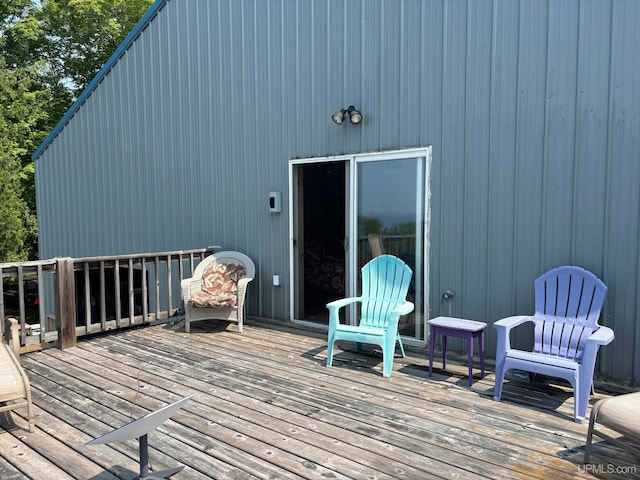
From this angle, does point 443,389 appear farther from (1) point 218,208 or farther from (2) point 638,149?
(1) point 218,208

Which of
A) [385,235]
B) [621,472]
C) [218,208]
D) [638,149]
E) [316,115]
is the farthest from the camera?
[218,208]

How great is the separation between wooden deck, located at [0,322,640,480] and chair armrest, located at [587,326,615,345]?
1.59 feet

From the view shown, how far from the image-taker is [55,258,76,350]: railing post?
4184mm

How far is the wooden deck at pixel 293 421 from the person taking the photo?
2.20 m

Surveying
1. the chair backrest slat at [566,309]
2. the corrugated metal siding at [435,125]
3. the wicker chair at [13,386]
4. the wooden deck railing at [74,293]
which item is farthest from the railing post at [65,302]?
the chair backrest slat at [566,309]

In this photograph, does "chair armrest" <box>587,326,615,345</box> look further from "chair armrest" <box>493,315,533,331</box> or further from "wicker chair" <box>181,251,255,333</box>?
"wicker chair" <box>181,251,255,333</box>

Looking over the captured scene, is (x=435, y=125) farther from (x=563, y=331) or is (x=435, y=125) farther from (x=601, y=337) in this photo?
(x=601, y=337)

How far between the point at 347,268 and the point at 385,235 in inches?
21.8

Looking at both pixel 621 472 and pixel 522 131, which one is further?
pixel 522 131

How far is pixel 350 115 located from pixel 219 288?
7.67ft

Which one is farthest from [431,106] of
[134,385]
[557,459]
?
[134,385]

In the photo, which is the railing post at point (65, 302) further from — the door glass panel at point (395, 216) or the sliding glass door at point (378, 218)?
the door glass panel at point (395, 216)

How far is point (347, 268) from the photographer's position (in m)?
4.70

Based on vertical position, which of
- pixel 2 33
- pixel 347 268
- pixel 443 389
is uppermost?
pixel 2 33
